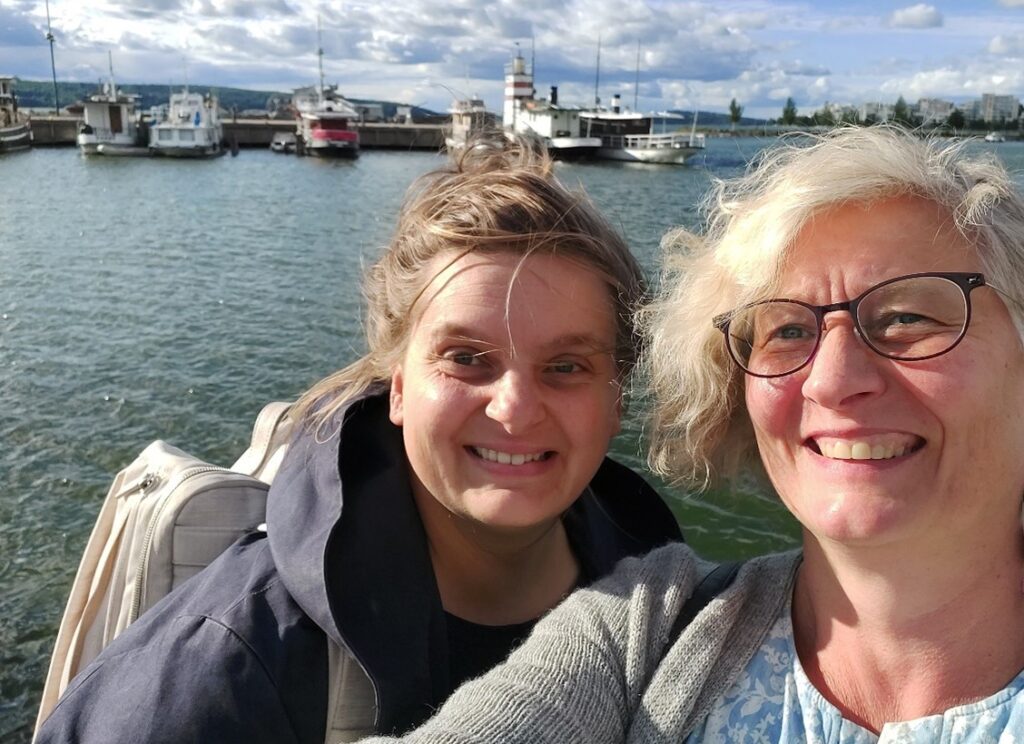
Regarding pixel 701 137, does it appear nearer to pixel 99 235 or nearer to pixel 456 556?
pixel 99 235

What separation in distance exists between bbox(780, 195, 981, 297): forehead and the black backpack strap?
0.62 metres

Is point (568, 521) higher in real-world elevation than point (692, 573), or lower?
lower

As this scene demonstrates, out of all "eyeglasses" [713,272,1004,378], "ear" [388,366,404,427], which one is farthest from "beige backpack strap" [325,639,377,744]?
"eyeglasses" [713,272,1004,378]

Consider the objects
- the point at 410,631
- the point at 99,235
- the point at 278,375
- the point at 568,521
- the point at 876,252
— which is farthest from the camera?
the point at 99,235

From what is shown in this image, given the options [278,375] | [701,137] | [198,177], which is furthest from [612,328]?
[701,137]

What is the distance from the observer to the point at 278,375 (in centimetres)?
1229

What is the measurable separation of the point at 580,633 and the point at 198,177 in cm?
4882

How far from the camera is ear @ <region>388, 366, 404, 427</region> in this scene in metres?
2.29

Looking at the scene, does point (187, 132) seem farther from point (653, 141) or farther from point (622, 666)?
point (622, 666)

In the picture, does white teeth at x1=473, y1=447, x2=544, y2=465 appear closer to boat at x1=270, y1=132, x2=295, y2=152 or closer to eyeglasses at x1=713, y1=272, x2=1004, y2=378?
eyeglasses at x1=713, y1=272, x2=1004, y2=378

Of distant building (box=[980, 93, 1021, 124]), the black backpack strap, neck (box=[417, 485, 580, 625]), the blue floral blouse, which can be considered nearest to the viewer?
the blue floral blouse

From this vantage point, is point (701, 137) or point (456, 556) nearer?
point (456, 556)

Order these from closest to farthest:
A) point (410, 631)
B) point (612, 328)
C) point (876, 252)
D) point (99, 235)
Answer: point (876, 252) < point (410, 631) < point (612, 328) < point (99, 235)

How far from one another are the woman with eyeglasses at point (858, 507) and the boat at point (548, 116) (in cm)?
5517
